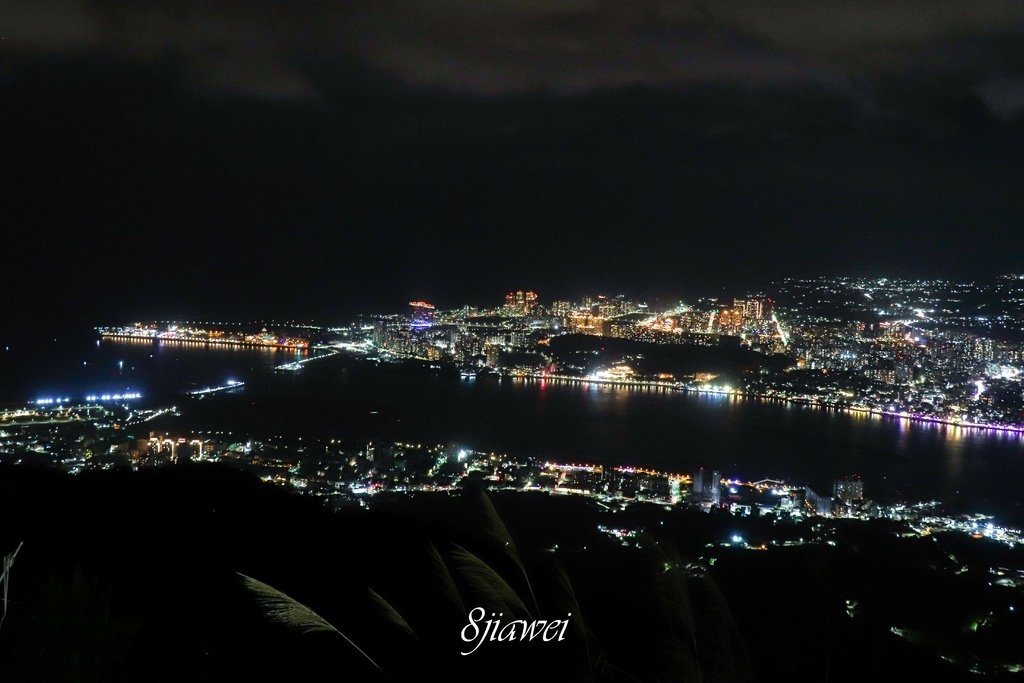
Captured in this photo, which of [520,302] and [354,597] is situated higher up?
[520,302]

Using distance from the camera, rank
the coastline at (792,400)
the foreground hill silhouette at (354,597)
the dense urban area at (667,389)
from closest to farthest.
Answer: the foreground hill silhouette at (354,597) < the dense urban area at (667,389) < the coastline at (792,400)

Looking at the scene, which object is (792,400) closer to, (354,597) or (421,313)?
(354,597)

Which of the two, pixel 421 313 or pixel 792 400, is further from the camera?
pixel 421 313

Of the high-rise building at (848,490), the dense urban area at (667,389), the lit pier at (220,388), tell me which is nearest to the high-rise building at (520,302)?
the dense urban area at (667,389)

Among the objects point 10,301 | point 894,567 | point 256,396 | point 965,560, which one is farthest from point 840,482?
point 10,301

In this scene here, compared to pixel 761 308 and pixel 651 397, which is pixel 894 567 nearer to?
pixel 651 397

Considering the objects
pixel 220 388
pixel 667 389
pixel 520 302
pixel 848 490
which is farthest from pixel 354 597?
pixel 520 302

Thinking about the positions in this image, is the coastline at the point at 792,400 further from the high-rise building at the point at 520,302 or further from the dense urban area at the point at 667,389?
the high-rise building at the point at 520,302

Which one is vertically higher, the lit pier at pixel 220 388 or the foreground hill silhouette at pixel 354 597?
the foreground hill silhouette at pixel 354 597
